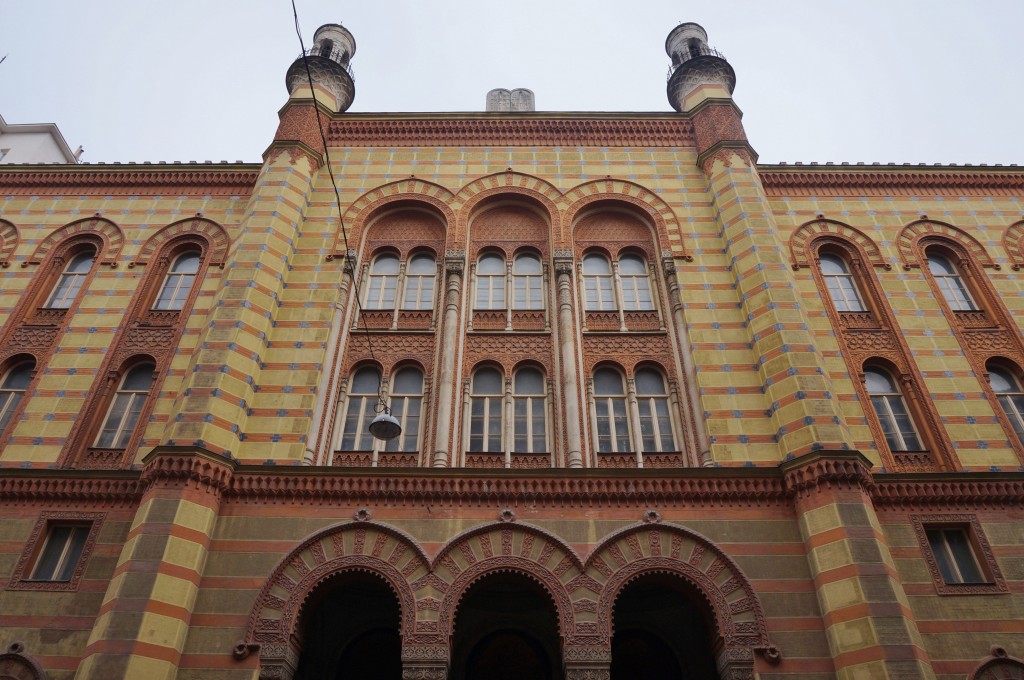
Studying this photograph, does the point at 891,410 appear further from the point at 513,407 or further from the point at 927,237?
the point at 513,407

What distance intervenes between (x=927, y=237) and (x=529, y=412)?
10398 mm

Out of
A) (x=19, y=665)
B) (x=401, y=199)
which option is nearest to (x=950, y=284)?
(x=401, y=199)

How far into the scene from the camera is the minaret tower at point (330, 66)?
18.4 m

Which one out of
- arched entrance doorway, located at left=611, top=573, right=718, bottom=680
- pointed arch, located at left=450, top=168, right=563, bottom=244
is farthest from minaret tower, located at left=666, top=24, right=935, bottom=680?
pointed arch, located at left=450, top=168, right=563, bottom=244

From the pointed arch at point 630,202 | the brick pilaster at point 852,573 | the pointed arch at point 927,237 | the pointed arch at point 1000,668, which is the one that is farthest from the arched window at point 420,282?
the pointed arch at point 1000,668

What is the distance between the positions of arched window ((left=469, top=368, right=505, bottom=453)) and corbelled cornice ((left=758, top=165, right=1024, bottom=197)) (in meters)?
8.46

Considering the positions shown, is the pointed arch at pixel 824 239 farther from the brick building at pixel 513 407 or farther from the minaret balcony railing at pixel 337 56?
the minaret balcony railing at pixel 337 56

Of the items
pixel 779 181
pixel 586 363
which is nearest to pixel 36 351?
pixel 586 363

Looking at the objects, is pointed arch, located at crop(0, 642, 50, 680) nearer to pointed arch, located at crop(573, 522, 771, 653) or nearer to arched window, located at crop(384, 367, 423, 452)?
arched window, located at crop(384, 367, 423, 452)

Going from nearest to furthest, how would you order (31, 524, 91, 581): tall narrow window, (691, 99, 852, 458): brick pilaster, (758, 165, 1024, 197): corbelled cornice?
1. (31, 524, 91, 581): tall narrow window
2. (691, 99, 852, 458): brick pilaster
3. (758, 165, 1024, 197): corbelled cornice

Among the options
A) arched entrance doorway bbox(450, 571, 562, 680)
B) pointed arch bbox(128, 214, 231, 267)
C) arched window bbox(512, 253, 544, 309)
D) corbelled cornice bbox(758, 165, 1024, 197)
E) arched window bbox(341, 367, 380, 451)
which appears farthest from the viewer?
corbelled cornice bbox(758, 165, 1024, 197)

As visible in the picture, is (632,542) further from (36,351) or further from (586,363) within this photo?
(36,351)

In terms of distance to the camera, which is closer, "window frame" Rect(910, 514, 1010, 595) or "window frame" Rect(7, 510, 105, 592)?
"window frame" Rect(910, 514, 1010, 595)

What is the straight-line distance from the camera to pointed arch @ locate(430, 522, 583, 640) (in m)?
10.2
